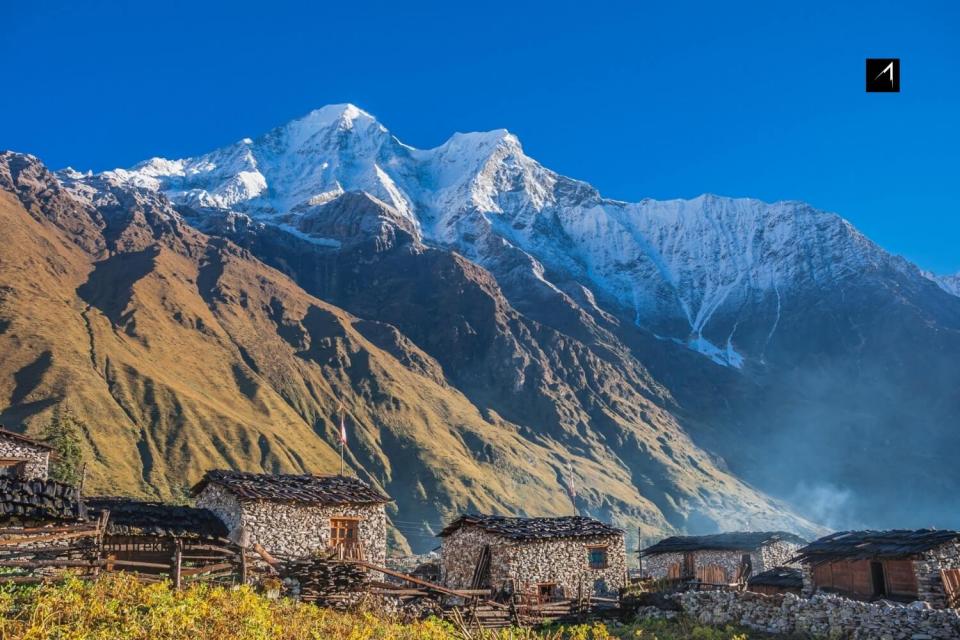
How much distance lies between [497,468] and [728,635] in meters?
139

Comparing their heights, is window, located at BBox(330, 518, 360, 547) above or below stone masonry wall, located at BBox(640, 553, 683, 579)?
above

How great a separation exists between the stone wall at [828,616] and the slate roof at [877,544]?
26.6 feet

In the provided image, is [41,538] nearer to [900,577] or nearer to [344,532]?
[344,532]

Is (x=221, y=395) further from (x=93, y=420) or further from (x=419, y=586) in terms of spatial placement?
(x=419, y=586)

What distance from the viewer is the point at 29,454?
142ft

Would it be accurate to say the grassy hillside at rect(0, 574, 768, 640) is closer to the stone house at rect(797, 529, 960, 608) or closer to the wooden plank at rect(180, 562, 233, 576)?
the wooden plank at rect(180, 562, 233, 576)

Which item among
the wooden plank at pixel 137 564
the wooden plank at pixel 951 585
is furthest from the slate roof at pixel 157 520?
the wooden plank at pixel 951 585

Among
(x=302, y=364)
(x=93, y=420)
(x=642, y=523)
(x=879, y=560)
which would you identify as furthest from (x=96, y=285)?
(x=879, y=560)

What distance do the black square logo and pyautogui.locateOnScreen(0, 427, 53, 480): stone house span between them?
140ft

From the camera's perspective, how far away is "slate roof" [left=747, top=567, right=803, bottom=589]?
158 ft

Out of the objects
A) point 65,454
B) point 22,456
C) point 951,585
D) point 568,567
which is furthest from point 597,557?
point 65,454

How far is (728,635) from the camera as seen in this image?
3020 cm

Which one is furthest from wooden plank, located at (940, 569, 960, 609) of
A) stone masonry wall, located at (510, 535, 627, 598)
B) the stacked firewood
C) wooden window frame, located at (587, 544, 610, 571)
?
the stacked firewood

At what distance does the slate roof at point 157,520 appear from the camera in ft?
119
